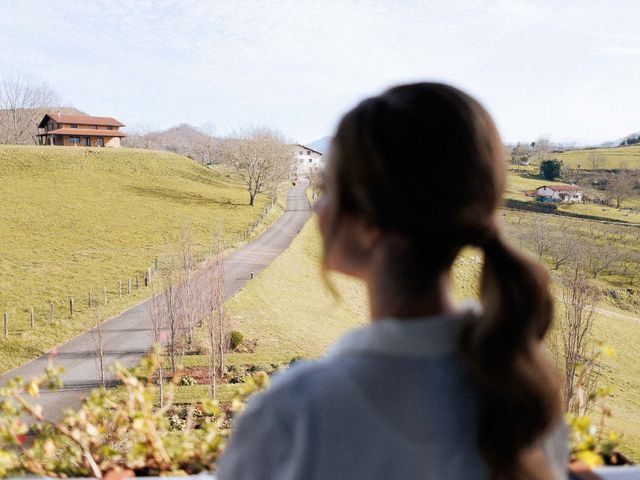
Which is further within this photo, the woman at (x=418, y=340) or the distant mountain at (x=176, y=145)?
the distant mountain at (x=176, y=145)

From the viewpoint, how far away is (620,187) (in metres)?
51.7

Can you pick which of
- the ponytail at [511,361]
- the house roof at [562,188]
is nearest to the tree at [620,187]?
the house roof at [562,188]

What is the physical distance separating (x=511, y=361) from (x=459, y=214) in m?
0.20

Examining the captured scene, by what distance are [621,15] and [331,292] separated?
188 inches

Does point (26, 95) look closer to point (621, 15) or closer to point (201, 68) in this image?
point (201, 68)

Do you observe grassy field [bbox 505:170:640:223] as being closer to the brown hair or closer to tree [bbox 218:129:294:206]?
tree [bbox 218:129:294:206]

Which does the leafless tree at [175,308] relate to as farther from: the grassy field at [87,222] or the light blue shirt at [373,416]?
the light blue shirt at [373,416]

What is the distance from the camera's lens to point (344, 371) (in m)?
0.57

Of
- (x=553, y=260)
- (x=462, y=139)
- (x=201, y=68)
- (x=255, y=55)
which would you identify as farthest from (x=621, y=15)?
(x=553, y=260)

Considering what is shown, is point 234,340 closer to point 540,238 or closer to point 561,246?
point 561,246

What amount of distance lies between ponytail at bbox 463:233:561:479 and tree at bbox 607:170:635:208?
56247mm

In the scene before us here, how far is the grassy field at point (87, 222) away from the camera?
1599cm

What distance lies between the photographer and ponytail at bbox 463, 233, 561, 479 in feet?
1.96

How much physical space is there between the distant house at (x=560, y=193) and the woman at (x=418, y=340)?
51247 mm
